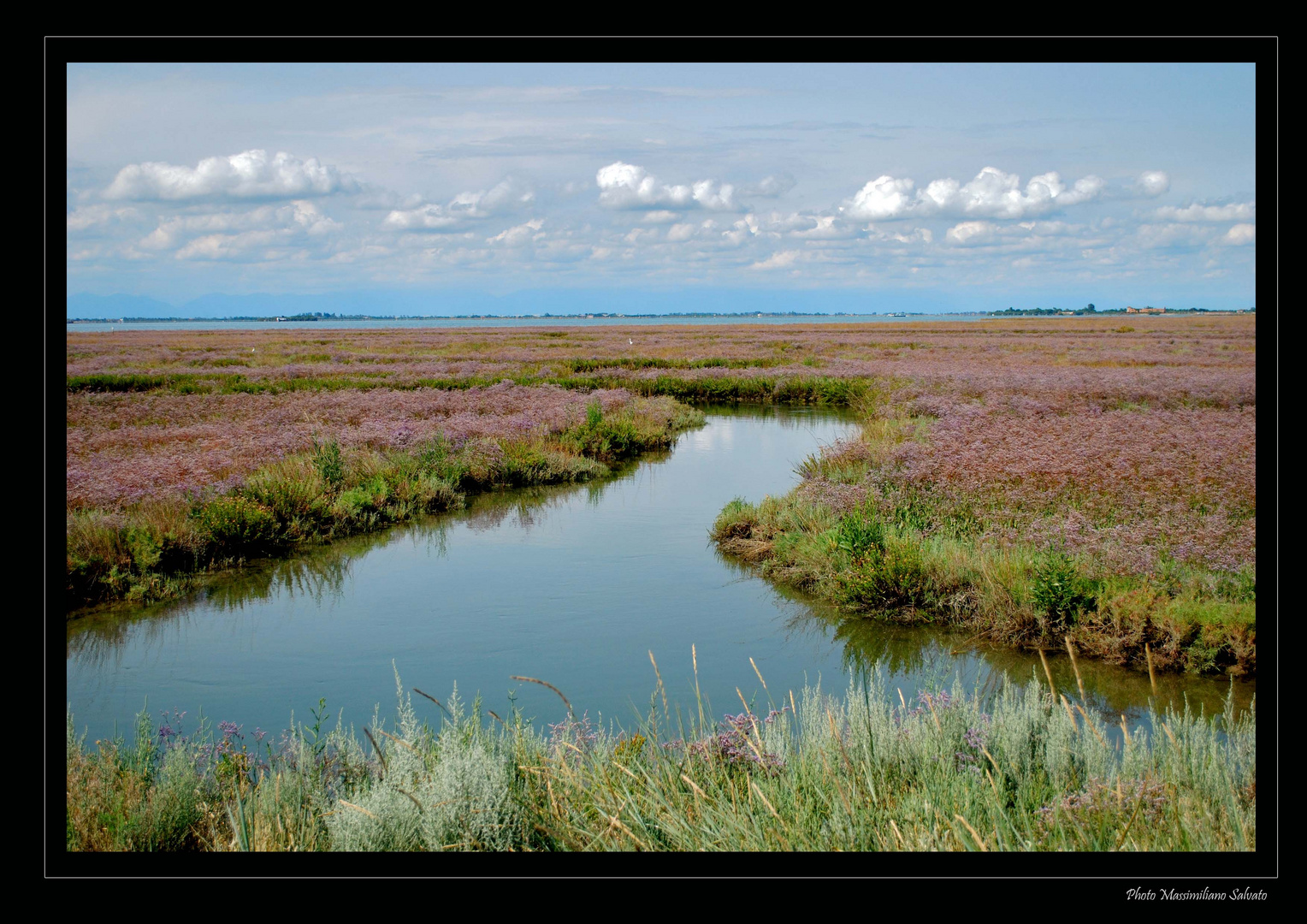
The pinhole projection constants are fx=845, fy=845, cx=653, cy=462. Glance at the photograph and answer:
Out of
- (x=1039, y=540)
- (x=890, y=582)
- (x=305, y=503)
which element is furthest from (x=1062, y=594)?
(x=305, y=503)

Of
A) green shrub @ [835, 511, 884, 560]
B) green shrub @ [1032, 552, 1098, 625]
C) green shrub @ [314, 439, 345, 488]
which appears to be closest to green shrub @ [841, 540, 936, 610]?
green shrub @ [835, 511, 884, 560]

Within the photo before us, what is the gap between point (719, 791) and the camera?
3.56m

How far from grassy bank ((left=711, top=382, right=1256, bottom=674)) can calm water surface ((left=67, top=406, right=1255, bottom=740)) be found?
324mm

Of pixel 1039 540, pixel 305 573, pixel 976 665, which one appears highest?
pixel 1039 540

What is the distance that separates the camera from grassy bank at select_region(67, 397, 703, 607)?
353 inches

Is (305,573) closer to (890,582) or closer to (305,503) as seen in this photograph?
(305,503)

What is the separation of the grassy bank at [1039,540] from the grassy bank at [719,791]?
8.81 ft

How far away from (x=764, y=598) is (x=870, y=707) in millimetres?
4870

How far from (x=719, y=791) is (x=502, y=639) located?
4639mm

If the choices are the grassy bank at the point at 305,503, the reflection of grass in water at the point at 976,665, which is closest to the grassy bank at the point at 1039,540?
the reflection of grass in water at the point at 976,665

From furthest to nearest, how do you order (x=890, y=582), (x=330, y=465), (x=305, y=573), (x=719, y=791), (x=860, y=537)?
(x=330, y=465) < (x=305, y=573) < (x=860, y=537) < (x=890, y=582) < (x=719, y=791)
